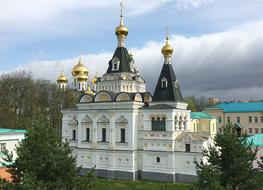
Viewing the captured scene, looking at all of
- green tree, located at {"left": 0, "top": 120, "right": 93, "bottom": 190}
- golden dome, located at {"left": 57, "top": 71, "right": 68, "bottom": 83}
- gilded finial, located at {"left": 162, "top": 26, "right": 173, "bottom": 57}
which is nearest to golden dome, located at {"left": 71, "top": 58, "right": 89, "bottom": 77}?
golden dome, located at {"left": 57, "top": 71, "right": 68, "bottom": 83}

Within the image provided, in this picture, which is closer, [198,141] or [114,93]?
[198,141]

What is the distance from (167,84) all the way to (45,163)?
52.0 ft

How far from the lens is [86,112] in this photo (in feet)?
85.9

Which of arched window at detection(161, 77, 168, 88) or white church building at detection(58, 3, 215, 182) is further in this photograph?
arched window at detection(161, 77, 168, 88)

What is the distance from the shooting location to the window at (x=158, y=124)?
23.2m

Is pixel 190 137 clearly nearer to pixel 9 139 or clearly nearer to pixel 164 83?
pixel 164 83

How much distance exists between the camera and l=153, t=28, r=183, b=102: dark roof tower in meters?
24.0

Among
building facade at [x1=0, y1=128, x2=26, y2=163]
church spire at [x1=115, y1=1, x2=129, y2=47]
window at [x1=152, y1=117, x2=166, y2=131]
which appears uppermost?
church spire at [x1=115, y1=1, x2=129, y2=47]

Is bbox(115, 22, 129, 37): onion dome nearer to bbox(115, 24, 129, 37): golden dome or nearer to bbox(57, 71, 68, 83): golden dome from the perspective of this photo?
bbox(115, 24, 129, 37): golden dome

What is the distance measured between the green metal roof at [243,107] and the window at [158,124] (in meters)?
30.2

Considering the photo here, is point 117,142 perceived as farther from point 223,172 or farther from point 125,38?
point 223,172

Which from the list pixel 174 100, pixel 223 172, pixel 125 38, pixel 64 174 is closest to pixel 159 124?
pixel 174 100

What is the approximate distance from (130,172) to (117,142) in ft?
8.50

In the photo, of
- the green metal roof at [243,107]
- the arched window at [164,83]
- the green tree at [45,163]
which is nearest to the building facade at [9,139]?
the green tree at [45,163]
